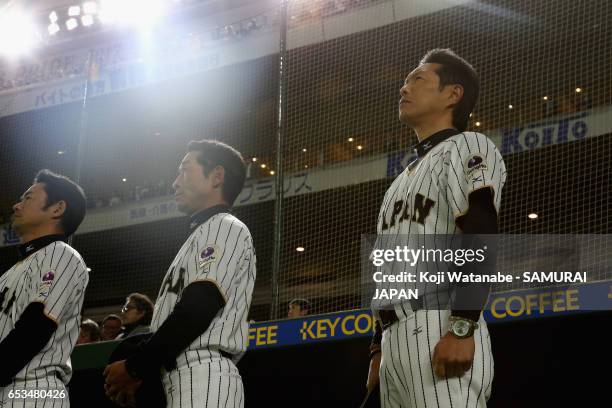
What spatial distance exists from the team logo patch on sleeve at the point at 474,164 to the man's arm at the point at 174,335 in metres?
0.76

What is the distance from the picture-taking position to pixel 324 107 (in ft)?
35.2

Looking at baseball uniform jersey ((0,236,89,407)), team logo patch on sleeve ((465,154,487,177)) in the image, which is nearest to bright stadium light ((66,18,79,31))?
baseball uniform jersey ((0,236,89,407))

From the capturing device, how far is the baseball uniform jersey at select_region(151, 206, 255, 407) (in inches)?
80.0

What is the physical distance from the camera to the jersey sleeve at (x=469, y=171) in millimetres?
1928

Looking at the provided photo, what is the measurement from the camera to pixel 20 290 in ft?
8.66

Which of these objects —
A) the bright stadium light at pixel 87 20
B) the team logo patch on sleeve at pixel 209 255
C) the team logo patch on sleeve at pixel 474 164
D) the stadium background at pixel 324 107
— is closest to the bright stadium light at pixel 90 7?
the bright stadium light at pixel 87 20

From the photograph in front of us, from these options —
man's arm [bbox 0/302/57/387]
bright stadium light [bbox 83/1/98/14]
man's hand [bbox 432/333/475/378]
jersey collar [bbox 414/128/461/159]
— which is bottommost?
man's hand [bbox 432/333/475/378]

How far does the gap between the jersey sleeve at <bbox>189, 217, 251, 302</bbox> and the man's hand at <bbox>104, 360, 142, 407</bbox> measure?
30cm

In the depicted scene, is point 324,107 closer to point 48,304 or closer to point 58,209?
point 58,209

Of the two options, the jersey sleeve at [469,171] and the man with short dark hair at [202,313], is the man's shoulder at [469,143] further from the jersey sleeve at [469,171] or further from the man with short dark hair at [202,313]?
the man with short dark hair at [202,313]

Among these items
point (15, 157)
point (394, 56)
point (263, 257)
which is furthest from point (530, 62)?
point (15, 157)

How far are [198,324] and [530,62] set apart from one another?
29.6 feet

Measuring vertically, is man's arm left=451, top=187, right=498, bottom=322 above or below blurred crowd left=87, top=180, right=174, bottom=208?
below

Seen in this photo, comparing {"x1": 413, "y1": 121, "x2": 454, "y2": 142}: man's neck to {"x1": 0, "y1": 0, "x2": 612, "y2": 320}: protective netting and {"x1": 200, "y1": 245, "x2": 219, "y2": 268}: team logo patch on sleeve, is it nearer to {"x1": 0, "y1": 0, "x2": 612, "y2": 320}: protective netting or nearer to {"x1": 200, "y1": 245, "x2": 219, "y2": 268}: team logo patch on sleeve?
{"x1": 200, "y1": 245, "x2": 219, "y2": 268}: team logo patch on sleeve
